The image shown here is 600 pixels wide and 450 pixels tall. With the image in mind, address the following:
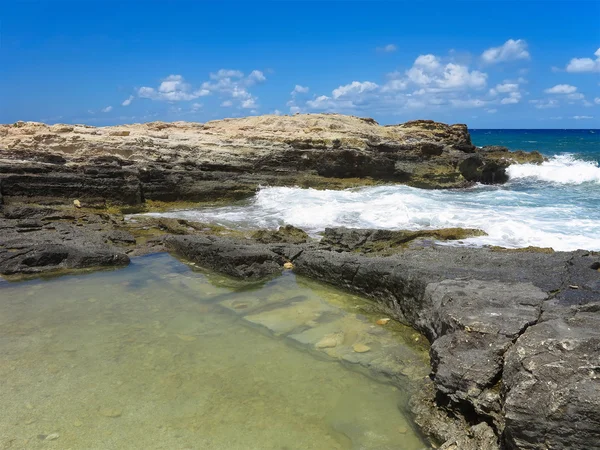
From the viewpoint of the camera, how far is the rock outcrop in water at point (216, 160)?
14.5 meters

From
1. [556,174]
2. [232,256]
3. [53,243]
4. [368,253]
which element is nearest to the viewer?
[232,256]

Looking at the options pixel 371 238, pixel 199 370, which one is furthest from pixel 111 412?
pixel 371 238

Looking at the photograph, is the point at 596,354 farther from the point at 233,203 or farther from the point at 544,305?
the point at 233,203

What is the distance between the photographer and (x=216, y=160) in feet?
58.7

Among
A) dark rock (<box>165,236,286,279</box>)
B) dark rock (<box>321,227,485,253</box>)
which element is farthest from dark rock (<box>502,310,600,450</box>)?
dark rock (<box>321,227,485,253</box>)

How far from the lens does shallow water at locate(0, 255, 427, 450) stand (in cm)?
376

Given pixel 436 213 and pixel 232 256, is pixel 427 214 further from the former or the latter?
pixel 232 256

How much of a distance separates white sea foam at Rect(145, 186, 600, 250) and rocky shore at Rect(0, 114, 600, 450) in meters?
1.27

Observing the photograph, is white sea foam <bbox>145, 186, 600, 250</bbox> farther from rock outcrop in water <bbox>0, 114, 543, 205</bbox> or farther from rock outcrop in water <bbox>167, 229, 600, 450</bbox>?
rock outcrop in water <bbox>167, 229, 600, 450</bbox>

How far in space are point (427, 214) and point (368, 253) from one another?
4.81 meters

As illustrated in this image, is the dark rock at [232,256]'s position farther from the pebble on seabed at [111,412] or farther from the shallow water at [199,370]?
the pebble on seabed at [111,412]

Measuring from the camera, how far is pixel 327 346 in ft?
17.4

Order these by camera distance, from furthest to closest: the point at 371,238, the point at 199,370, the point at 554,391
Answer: the point at 371,238 < the point at 199,370 < the point at 554,391

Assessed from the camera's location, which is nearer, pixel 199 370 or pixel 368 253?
pixel 199 370
